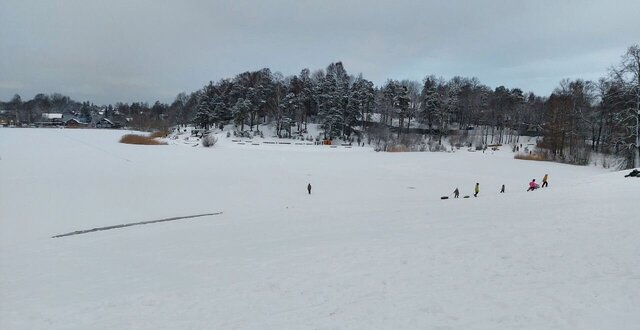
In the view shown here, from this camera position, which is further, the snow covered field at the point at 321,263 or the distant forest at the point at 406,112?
the distant forest at the point at 406,112

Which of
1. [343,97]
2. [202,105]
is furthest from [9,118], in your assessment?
[343,97]

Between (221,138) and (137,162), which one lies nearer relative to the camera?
(137,162)

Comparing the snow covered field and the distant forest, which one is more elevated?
the distant forest

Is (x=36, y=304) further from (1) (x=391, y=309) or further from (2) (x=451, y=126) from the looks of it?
(2) (x=451, y=126)

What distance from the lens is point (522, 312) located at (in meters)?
5.19

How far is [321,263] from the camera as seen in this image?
26.5 ft

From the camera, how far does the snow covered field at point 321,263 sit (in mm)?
5582

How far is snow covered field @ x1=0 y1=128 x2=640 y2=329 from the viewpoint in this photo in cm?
558

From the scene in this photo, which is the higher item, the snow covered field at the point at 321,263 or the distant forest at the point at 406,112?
the distant forest at the point at 406,112

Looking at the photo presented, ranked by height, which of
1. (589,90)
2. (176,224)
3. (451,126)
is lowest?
(176,224)

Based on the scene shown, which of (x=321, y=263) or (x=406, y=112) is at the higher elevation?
(x=406, y=112)

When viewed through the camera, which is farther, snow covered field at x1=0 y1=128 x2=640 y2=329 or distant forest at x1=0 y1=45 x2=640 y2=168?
distant forest at x1=0 y1=45 x2=640 y2=168

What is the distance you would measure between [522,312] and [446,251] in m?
2.95

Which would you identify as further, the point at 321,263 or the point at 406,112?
the point at 406,112
